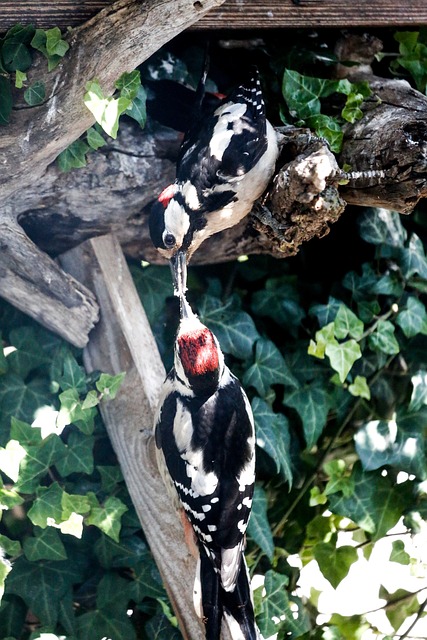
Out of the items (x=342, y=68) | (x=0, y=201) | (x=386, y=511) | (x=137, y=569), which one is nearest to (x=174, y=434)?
(x=137, y=569)

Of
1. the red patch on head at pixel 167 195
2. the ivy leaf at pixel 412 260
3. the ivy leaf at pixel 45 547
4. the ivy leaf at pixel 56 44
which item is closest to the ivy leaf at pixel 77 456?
the ivy leaf at pixel 45 547

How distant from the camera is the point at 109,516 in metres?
1.38

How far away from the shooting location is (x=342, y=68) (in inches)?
62.4

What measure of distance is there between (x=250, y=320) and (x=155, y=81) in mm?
479

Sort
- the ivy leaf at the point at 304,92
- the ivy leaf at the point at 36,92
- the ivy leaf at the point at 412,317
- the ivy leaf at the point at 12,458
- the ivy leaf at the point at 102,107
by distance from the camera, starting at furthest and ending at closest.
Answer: the ivy leaf at the point at 412,317, the ivy leaf at the point at 304,92, the ivy leaf at the point at 12,458, the ivy leaf at the point at 36,92, the ivy leaf at the point at 102,107

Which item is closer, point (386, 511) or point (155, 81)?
point (155, 81)

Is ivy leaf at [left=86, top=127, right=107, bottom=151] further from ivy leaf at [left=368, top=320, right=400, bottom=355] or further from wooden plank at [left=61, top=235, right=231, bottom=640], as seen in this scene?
ivy leaf at [left=368, top=320, right=400, bottom=355]

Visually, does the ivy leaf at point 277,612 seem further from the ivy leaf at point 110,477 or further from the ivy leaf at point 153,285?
the ivy leaf at point 153,285

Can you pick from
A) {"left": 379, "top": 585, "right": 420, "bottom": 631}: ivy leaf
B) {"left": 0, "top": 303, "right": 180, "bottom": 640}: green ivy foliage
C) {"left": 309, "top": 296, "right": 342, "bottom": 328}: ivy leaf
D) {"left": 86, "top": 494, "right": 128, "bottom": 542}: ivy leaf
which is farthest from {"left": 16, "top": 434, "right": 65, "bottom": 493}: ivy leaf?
{"left": 379, "top": 585, "right": 420, "bottom": 631}: ivy leaf

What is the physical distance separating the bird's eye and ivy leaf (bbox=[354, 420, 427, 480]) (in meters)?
0.58

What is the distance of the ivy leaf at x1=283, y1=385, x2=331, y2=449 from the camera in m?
1.60

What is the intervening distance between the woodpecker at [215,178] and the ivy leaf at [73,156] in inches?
5.5

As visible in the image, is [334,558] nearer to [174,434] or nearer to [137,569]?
[137,569]

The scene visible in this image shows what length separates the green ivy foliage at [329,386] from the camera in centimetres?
159
